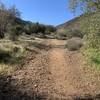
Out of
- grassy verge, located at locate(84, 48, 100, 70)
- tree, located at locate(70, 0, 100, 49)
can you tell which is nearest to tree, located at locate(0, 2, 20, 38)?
grassy verge, located at locate(84, 48, 100, 70)

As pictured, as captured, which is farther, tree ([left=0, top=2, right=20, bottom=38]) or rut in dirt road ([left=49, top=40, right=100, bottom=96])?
tree ([left=0, top=2, right=20, bottom=38])

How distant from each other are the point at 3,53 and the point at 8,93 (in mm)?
9218

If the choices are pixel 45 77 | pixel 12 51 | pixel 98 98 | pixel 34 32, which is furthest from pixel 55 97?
pixel 34 32

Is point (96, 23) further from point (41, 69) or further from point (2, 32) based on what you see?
point (2, 32)

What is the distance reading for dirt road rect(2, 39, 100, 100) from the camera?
11393mm

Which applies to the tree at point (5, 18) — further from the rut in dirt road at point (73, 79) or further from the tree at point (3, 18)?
the rut in dirt road at point (73, 79)

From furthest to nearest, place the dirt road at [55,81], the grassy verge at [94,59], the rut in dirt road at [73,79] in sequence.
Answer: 1. the grassy verge at [94,59]
2. the rut in dirt road at [73,79]
3. the dirt road at [55,81]

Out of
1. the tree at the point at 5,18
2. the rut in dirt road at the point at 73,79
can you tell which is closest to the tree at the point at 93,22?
the rut in dirt road at the point at 73,79

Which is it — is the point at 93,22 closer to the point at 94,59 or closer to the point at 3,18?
the point at 94,59

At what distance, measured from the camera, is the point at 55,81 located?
45.0ft

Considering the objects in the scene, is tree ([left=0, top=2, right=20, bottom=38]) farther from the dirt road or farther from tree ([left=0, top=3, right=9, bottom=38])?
the dirt road

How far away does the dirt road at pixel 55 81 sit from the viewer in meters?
11.4

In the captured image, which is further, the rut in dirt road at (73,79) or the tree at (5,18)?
the tree at (5,18)

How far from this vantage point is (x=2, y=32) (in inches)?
1780
